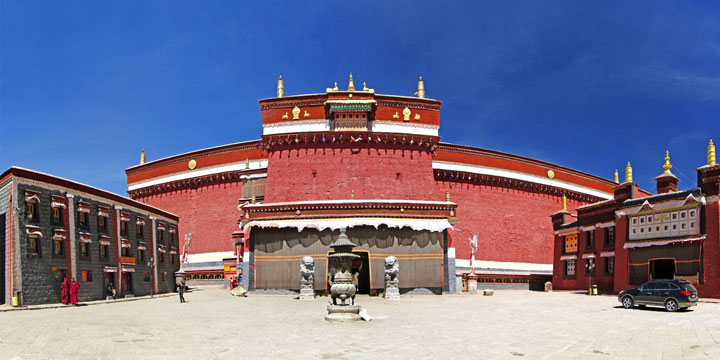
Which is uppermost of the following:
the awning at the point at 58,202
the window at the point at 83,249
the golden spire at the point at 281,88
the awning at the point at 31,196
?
the golden spire at the point at 281,88

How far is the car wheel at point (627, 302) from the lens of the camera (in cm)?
2364

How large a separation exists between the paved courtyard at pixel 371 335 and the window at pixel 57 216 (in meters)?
8.38

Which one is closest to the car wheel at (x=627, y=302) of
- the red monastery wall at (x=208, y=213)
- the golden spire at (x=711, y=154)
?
the golden spire at (x=711, y=154)

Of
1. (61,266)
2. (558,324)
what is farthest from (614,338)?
(61,266)

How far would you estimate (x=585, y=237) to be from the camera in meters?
38.4

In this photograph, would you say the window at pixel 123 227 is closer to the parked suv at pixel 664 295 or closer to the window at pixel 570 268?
the parked suv at pixel 664 295

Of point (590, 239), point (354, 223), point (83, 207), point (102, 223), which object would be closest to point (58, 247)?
point (83, 207)

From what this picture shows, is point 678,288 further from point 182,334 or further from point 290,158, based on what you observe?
point 290,158

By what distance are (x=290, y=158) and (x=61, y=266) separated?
63.3ft

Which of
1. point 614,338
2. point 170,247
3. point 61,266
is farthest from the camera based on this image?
point 170,247

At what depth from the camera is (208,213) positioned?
52188 mm

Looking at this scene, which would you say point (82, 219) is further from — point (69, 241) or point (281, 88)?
point (281, 88)

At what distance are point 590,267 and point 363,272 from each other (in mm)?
15465

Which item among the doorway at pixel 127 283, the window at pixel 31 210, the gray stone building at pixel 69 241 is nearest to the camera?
the gray stone building at pixel 69 241
